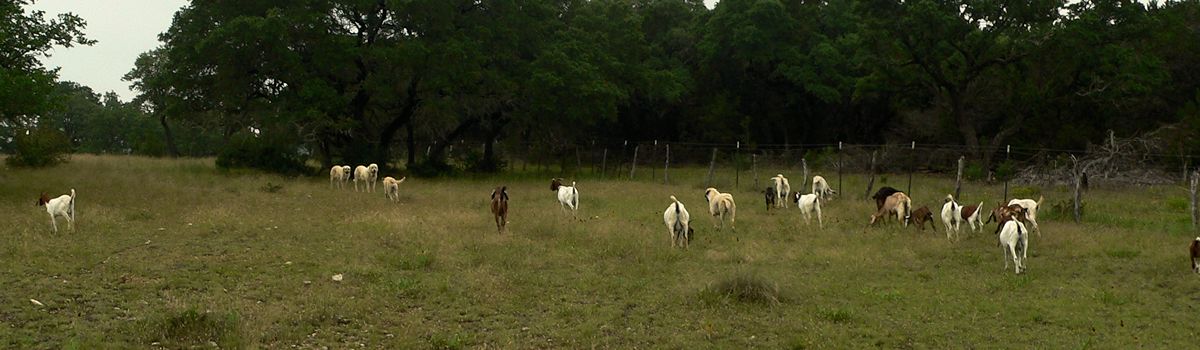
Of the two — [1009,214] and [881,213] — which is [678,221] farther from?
[1009,214]

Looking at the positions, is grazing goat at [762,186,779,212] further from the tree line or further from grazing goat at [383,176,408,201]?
the tree line

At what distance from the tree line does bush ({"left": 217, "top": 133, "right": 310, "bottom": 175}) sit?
0.08 meters

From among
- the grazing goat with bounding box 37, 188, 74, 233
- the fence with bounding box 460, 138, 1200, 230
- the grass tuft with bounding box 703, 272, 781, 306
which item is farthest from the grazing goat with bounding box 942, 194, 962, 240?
the grazing goat with bounding box 37, 188, 74, 233

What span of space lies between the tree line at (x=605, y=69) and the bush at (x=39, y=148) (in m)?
3.96

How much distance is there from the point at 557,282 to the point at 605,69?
2781cm

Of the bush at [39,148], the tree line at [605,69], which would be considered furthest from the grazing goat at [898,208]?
the bush at [39,148]

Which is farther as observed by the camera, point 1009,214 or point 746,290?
point 1009,214

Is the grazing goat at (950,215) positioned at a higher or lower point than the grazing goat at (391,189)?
higher

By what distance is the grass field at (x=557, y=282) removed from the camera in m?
8.55

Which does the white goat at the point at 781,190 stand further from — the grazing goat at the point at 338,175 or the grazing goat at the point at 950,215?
the grazing goat at the point at 338,175

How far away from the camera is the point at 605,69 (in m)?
38.5

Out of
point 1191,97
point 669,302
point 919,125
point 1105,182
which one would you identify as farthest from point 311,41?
point 1191,97

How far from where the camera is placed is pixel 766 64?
4766 cm

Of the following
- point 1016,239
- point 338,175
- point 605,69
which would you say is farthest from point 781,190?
point 605,69
